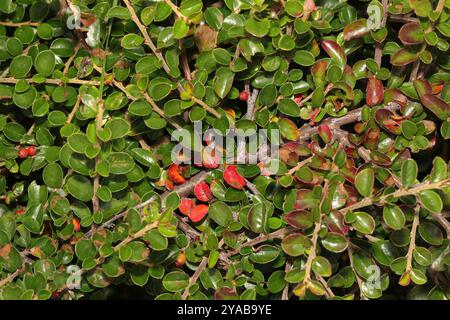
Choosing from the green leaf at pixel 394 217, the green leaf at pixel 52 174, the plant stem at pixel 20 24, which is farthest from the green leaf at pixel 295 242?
the plant stem at pixel 20 24

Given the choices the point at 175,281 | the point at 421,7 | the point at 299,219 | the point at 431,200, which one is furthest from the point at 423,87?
the point at 175,281

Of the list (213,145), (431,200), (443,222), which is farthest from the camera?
(213,145)

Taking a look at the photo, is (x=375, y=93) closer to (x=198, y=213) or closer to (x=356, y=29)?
(x=356, y=29)

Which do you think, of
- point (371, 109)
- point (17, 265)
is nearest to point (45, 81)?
point (17, 265)

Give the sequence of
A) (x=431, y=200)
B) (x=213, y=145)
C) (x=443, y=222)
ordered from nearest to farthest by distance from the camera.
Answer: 1. (x=431, y=200)
2. (x=443, y=222)
3. (x=213, y=145)

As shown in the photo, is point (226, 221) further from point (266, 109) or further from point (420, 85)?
point (420, 85)

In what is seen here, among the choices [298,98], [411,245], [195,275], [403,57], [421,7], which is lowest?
[195,275]
